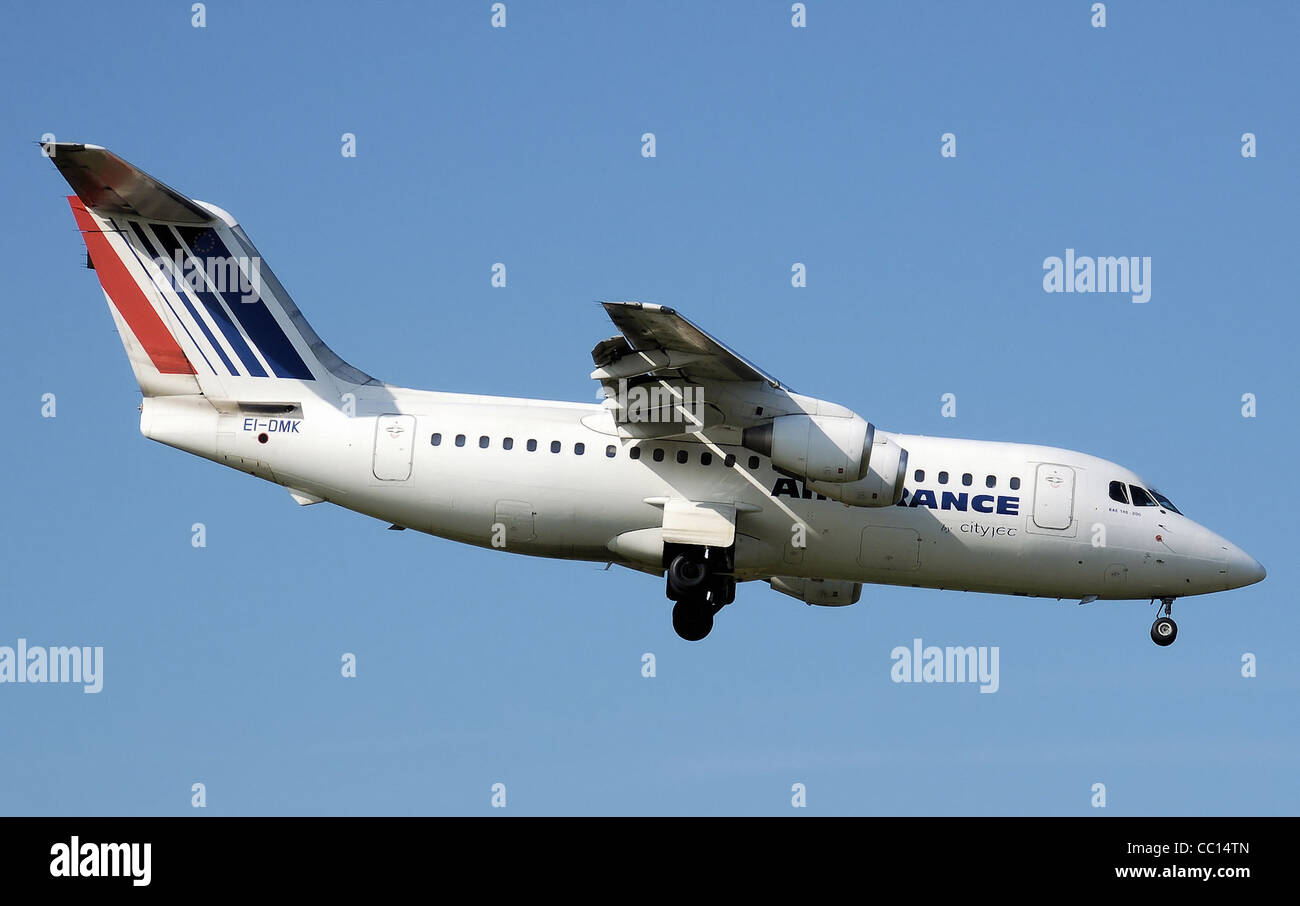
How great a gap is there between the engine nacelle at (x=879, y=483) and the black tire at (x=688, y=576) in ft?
6.60

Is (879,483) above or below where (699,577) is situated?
above

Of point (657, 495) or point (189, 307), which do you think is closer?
point (657, 495)

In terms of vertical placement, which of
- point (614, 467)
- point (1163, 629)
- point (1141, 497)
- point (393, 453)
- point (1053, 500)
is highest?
point (393, 453)

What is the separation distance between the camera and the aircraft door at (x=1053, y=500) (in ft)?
76.4

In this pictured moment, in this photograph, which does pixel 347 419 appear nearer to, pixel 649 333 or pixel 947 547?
pixel 649 333

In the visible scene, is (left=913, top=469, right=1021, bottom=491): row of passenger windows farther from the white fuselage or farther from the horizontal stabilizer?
the horizontal stabilizer

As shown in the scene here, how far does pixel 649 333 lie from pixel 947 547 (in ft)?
17.5

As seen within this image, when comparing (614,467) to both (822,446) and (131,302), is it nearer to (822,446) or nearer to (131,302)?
(822,446)

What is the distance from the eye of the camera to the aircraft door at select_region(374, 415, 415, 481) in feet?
74.9

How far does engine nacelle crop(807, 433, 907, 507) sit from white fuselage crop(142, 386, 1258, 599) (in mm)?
826

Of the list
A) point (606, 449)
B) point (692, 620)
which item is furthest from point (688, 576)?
point (606, 449)

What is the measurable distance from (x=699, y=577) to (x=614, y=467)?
184cm

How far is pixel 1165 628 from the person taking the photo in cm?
2394

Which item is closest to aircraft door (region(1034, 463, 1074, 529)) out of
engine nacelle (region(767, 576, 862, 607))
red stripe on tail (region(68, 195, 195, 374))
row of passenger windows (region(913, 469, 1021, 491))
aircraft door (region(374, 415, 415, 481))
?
row of passenger windows (region(913, 469, 1021, 491))
